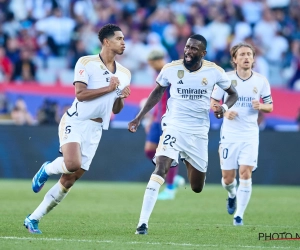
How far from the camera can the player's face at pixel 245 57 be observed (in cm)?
1178

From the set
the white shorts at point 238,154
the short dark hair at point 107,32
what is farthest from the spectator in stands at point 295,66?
the short dark hair at point 107,32

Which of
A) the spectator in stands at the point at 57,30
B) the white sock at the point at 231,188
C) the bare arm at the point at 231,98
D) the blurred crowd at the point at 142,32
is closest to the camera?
the bare arm at the point at 231,98

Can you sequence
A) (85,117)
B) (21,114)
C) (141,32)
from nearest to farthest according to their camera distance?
(85,117)
(21,114)
(141,32)

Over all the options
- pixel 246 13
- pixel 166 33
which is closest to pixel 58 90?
pixel 166 33

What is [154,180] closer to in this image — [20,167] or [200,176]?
[200,176]

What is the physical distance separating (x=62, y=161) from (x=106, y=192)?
304 inches

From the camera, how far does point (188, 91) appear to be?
403 inches

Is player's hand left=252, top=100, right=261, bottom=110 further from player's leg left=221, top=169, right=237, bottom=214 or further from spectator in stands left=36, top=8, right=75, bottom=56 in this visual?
spectator in stands left=36, top=8, right=75, bottom=56

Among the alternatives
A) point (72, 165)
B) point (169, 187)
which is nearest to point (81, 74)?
point (72, 165)

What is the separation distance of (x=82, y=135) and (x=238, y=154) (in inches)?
118

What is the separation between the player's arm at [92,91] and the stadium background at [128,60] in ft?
33.2

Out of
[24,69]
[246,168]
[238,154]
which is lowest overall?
[246,168]

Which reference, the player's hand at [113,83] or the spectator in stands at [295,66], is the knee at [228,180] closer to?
the player's hand at [113,83]

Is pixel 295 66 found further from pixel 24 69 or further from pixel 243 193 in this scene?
pixel 243 193
